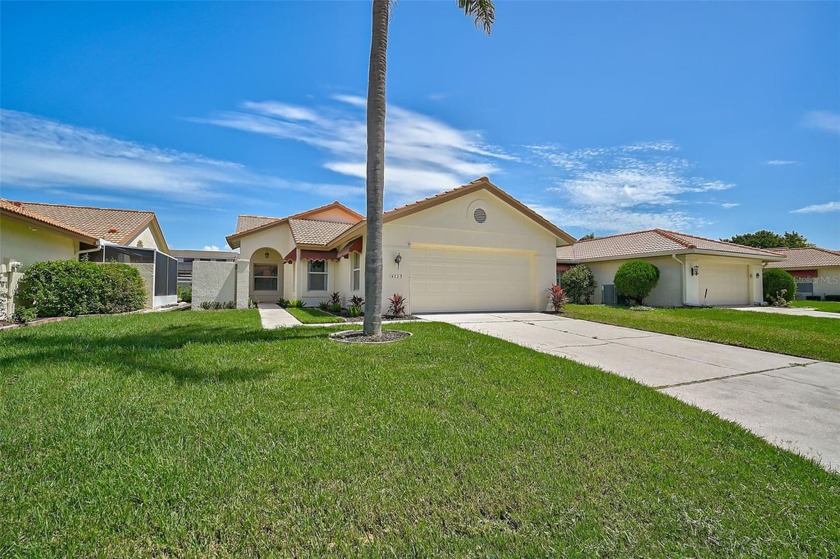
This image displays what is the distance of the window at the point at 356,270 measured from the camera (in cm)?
1530

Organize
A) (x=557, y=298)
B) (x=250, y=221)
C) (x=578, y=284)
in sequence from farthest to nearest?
(x=250, y=221) → (x=578, y=284) → (x=557, y=298)

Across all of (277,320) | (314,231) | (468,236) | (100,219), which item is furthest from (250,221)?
(468,236)

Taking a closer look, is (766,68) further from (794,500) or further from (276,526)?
(276,526)

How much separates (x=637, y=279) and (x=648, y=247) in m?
3.38

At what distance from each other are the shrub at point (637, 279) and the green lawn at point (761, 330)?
353 centimetres

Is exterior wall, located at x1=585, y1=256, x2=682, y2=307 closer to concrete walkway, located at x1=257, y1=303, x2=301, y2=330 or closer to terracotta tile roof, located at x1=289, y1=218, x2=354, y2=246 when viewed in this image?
terracotta tile roof, located at x1=289, y1=218, x2=354, y2=246

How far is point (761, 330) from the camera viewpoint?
1173 centimetres

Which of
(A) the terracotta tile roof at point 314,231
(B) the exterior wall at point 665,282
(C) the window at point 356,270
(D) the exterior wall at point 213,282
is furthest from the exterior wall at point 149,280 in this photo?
(B) the exterior wall at point 665,282

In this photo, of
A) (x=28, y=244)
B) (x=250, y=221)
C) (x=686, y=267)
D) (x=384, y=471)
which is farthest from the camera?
(x=250, y=221)

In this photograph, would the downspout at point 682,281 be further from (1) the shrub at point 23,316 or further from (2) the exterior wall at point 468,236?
(1) the shrub at point 23,316

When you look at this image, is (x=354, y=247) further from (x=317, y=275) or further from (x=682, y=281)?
(x=682, y=281)

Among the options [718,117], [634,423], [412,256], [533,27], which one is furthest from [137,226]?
[718,117]

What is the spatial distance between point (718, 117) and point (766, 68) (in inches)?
91.7

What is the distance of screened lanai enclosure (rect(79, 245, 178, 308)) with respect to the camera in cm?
1656
